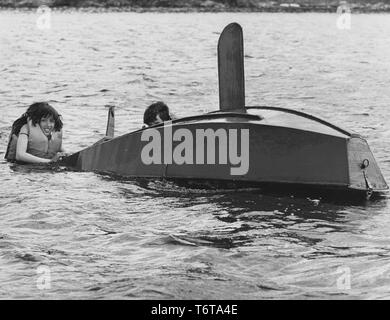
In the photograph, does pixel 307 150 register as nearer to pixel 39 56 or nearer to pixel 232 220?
pixel 232 220

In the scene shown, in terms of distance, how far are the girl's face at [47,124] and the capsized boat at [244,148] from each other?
131cm

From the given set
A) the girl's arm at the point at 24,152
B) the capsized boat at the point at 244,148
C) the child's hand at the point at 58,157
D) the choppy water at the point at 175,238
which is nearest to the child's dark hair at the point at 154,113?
the capsized boat at the point at 244,148

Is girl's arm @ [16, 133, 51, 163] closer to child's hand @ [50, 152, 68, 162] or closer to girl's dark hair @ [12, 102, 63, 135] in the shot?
child's hand @ [50, 152, 68, 162]

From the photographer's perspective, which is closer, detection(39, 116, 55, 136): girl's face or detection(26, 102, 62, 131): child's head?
detection(26, 102, 62, 131): child's head

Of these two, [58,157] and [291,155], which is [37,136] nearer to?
[58,157]

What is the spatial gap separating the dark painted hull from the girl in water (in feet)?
6.89

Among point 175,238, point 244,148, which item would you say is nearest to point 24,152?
point 244,148

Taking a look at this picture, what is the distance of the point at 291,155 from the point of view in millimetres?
10062

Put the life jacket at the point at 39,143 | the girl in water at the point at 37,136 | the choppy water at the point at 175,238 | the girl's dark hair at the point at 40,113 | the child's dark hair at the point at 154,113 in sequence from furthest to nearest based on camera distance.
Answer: the life jacket at the point at 39,143 → the girl in water at the point at 37,136 → the girl's dark hair at the point at 40,113 → the child's dark hair at the point at 154,113 → the choppy water at the point at 175,238

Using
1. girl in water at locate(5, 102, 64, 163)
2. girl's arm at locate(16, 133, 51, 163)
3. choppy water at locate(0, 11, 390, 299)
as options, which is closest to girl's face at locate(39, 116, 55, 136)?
girl in water at locate(5, 102, 64, 163)

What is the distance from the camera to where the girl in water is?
40.2 ft

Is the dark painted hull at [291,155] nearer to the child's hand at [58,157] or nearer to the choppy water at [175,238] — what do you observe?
the choppy water at [175,238]

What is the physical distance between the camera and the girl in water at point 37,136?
12266mm
